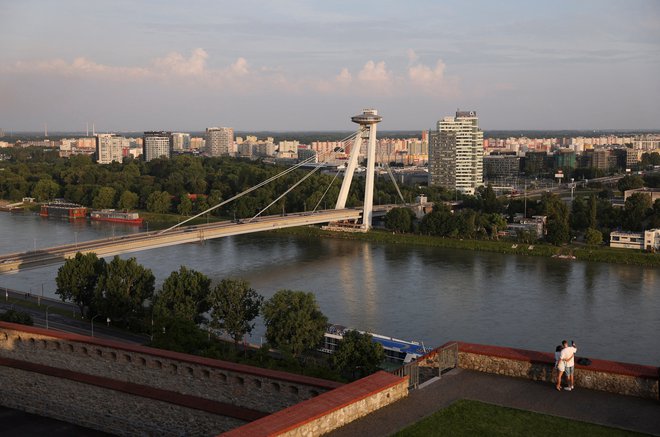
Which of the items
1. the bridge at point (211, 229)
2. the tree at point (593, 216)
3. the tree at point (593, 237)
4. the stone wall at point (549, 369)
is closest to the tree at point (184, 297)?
the bridge at point (211, 229)

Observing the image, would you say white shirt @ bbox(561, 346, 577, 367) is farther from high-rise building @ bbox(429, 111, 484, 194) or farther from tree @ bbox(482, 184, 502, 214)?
high-rise building @ bbox(429, 111, 484, 194)

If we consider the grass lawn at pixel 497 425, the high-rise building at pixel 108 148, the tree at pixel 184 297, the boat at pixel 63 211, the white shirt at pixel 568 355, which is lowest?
the boat at pixel 63 211

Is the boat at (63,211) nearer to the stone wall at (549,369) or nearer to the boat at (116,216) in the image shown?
the boat at (116,216)

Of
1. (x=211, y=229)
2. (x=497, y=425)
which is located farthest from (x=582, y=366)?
(x=211, y=229)

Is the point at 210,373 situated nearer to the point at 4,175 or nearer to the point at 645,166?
the point at 4,175

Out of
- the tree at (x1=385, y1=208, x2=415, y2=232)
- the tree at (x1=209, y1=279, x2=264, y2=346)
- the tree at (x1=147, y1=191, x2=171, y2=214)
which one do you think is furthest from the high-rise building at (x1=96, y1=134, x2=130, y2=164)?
A: the tree at (x1=209, y1=279, x2=264, y2=346)

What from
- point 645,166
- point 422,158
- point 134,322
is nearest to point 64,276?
point 134,322
